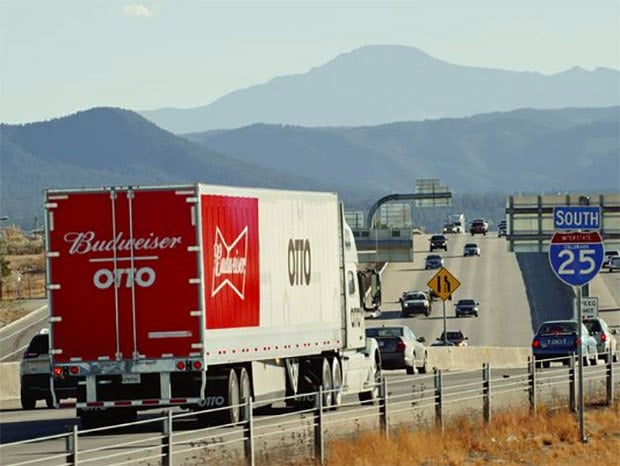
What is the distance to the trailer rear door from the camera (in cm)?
2639

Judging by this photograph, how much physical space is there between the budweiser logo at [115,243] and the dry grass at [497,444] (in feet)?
16.2

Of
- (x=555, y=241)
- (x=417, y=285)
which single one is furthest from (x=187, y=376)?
(x=417, y=285)

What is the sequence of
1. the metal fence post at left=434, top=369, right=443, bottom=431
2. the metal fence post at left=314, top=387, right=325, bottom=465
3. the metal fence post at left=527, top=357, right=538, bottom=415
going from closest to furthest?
the metal fence post at left=314, top=387, right=325, bottom=465
the metal fence post at left=434, top=369, right=443, bottom=431
the metal fence post at left=527, top=357, right=538, bottom=415

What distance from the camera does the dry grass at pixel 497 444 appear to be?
21.8 metres

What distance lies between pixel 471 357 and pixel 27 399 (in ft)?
96.8

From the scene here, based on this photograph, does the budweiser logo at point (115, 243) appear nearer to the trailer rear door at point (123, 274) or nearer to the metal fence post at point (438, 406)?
the trailer rear door at point (123, 274)

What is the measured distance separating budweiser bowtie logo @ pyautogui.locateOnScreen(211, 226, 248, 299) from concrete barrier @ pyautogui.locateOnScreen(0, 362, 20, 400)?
1714 centimetres

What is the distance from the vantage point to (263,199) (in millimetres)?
28938

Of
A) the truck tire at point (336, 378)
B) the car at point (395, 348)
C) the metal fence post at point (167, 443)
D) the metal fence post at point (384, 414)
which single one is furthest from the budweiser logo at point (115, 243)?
the car at point (395, 348)

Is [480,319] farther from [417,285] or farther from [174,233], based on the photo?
[174,233]

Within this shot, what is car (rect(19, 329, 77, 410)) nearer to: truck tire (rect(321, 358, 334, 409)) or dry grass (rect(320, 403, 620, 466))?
truck tire (rect(321, 358, 334, 409))

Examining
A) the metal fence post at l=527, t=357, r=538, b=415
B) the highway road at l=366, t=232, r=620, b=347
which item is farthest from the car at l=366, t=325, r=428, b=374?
the highway road at l=366, t=232, r=620, b=347

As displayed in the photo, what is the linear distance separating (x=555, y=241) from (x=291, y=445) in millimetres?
5255

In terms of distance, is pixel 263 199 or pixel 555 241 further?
pixel 263 199
